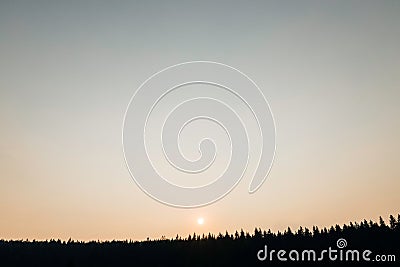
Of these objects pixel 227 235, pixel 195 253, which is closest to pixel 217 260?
pixel 195 253

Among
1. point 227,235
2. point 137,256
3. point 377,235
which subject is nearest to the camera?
point 377,235

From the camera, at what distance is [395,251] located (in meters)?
139

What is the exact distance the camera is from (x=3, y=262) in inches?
7343

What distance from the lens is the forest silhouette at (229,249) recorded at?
6013 inches

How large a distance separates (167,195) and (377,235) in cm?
15312

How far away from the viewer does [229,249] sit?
6737 inches

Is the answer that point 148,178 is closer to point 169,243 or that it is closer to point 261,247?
point 261,247

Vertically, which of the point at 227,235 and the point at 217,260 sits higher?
the point at 227,235

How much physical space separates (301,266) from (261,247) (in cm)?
2497

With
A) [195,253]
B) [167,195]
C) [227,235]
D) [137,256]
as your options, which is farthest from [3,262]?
[167,195]

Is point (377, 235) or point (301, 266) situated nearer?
point (301, 266)

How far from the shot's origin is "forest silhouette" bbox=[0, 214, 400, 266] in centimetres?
15273

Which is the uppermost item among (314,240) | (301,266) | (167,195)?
(314,240)

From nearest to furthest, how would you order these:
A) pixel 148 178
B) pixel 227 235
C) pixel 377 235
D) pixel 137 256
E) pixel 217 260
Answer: pixel 148 178
pixel 377 235
pixel 217 260
pixel 137 256
pixel 227 235
